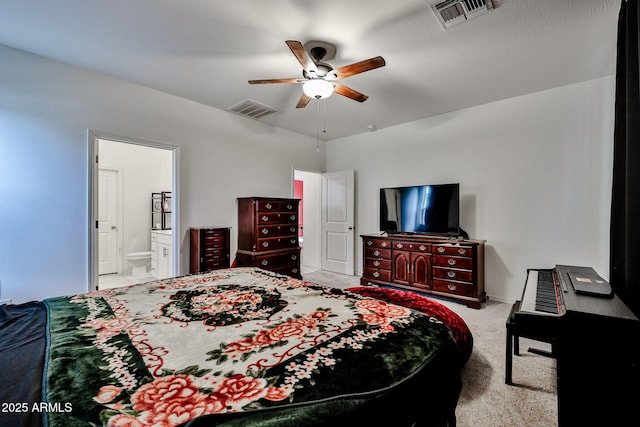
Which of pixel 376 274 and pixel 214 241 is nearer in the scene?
pixel 214 241

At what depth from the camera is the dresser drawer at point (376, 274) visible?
423 centimetres

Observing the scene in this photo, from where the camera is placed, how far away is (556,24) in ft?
7.23

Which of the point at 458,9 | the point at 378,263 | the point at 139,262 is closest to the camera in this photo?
the point at 458,9

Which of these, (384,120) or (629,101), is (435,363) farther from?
(384,120)

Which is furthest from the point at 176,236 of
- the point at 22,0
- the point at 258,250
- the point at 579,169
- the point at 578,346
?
the point at 579,169

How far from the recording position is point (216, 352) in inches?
36.1

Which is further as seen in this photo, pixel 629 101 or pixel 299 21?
pixel 299 21

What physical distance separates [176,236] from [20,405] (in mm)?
3321

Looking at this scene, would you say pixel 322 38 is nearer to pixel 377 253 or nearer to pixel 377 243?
pixel 377 243

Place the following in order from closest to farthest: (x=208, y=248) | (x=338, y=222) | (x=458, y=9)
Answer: (x=458, y=9)
(x=208, y=248)
(x=338, y=222)

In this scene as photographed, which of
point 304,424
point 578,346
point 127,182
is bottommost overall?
point 578,346

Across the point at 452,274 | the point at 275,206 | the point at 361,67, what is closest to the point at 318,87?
the point at 361,67

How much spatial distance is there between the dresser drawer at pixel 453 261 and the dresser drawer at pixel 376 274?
76 cm

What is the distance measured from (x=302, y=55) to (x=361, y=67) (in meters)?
0.48
